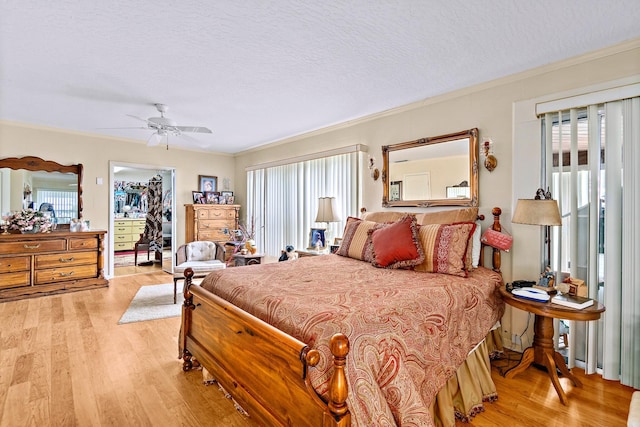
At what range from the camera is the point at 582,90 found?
8.04 feet

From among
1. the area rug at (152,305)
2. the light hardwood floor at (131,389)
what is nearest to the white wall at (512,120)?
the light hardwood floor at (131,389)

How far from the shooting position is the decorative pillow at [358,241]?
3062 millimetres

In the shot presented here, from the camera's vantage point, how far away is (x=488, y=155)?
2.96 m

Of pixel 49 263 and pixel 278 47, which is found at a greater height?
pixel 278 47

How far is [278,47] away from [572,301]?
8.81 feet

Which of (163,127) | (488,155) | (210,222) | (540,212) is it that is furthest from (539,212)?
(210,222)

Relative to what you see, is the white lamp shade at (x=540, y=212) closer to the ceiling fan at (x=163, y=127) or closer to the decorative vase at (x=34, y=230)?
the ceiling fan at (x=163, y=127)

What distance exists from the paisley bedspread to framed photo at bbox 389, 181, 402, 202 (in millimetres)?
1326

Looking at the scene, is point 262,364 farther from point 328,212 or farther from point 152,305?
point 152,305

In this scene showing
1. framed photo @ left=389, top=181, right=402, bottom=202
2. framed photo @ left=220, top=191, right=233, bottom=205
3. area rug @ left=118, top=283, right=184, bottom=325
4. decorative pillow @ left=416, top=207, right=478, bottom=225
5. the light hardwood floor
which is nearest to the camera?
the light hardwood floor

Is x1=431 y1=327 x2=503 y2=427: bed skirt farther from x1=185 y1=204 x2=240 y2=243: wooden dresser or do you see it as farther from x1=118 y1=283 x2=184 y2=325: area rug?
x1=185 y1=204 x2=240 y2=243: wooden dresser

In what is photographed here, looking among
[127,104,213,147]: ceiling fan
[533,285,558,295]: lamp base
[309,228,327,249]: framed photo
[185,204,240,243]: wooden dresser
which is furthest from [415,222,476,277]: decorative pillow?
[185,204,240,243]: wooden dresser

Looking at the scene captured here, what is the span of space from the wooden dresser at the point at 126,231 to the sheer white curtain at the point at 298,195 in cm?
390

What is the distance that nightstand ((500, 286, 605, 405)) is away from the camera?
1.99 m
